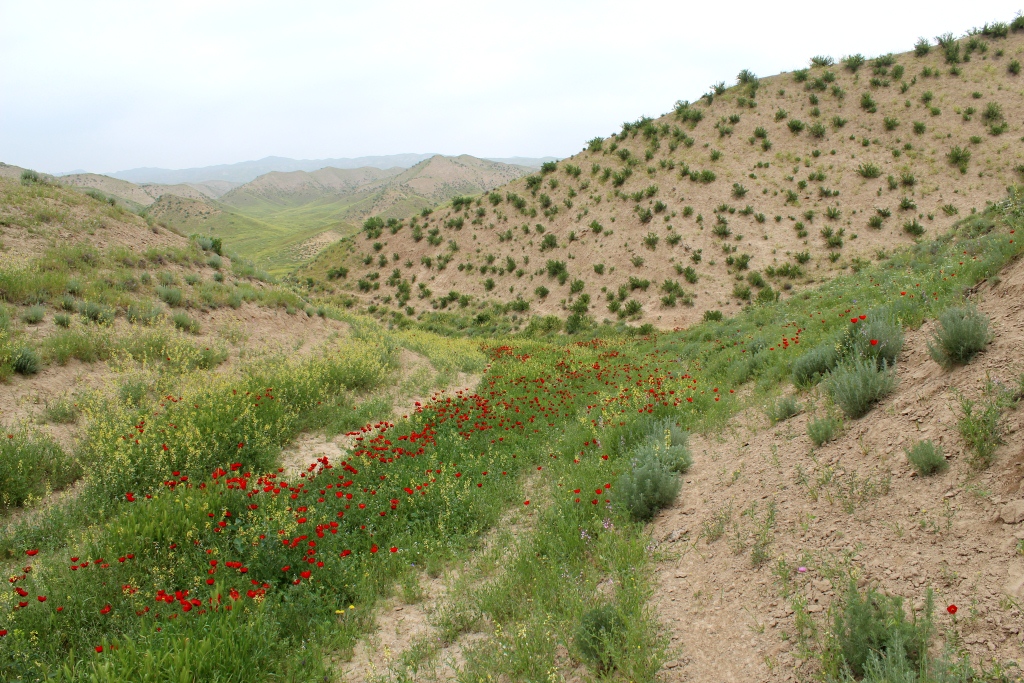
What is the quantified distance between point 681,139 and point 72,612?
36.2 m

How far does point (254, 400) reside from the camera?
332 inches

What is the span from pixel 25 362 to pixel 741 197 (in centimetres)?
Result: 3032

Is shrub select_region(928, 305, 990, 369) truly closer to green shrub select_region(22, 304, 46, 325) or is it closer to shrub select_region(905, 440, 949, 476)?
shrub select_region(905, 440, 949, 476)

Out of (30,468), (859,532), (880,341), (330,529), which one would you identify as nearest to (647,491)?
(859,532)

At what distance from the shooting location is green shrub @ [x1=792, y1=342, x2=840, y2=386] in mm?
6590

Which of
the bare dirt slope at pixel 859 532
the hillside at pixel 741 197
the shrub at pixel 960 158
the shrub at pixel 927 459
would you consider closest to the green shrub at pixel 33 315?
the bare dirt slope at pixel 859 532

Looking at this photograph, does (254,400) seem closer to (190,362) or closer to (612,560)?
(190,362)

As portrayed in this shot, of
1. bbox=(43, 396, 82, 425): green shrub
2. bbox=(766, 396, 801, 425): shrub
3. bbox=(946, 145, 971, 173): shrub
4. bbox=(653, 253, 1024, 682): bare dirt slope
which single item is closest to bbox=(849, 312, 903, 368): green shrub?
bbox=(653, 253, 1024, 682): bare dirt slope

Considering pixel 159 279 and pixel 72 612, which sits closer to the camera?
pixel 72 612

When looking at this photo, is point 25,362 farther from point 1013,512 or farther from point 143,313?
point 1013,512

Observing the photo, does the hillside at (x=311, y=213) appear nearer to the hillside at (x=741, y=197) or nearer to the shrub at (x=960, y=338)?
the hillside at (x=741, y=197)

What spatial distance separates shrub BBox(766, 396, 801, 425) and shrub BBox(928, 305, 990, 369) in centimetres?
147

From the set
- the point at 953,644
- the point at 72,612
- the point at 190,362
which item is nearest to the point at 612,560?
the point at 953,644

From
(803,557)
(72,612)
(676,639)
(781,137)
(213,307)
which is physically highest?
(781,137)
